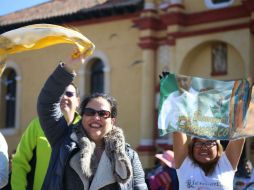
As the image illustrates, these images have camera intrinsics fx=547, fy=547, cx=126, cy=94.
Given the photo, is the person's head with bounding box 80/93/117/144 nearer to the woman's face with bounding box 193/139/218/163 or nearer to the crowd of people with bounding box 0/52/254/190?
the crowd of people with bounding box 0/52/254/190

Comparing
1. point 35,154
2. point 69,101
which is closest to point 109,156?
point 69,101

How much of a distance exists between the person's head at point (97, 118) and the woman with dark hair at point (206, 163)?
107cm

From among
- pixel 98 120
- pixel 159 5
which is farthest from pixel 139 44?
pixel 98 120

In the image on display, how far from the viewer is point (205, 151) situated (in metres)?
4.49

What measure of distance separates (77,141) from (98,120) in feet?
0.64

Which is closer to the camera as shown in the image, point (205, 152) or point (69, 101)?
point (69, 101)

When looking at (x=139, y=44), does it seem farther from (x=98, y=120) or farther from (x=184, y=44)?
(x=98, y=120)

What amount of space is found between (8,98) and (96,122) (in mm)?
17756

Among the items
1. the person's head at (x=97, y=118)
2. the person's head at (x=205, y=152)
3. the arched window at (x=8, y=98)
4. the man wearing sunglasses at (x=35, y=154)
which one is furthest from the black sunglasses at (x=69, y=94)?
the arched window at (x=8, y=98)

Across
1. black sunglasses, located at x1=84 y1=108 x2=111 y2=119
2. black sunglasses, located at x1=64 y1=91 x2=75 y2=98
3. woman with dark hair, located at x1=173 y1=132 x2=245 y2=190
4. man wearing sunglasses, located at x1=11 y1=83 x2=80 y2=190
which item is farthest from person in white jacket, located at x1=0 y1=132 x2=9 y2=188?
woman with dark hair, located at x1=173 y1=132 x2=245 y2=190

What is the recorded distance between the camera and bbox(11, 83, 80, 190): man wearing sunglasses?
13.7 ft

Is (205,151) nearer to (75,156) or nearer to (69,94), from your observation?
(69,94)

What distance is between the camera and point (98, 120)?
3.57 meters

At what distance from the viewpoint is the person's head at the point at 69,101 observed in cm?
416
